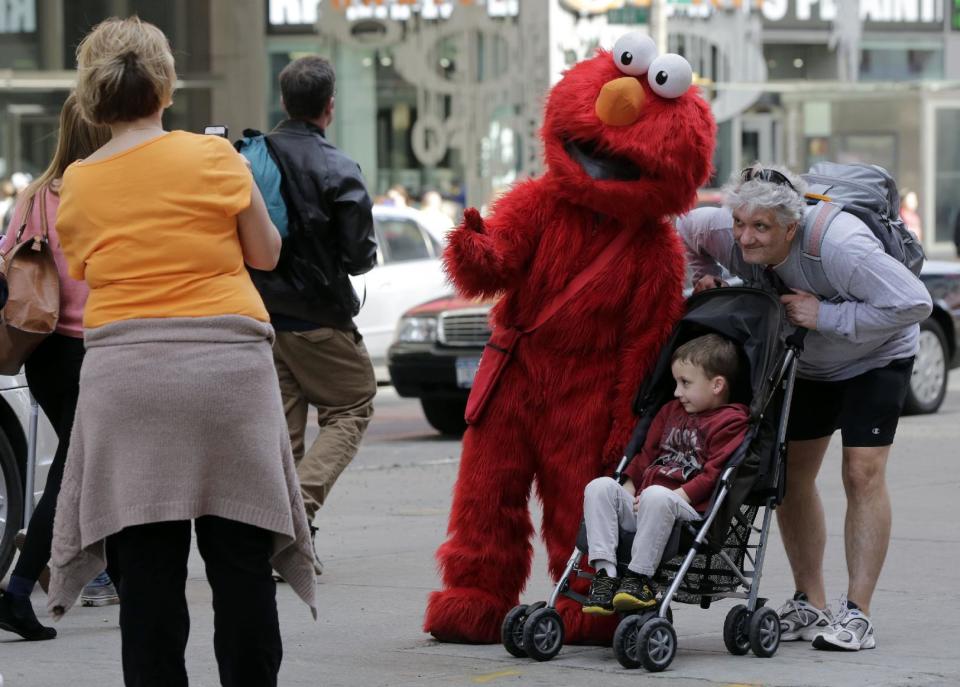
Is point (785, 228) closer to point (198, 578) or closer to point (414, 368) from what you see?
point (198, 578)

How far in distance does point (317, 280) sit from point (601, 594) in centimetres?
232

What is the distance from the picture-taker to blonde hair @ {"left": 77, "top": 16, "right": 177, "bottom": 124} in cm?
434

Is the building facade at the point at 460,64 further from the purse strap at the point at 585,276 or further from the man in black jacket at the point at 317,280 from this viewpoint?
the purse strap at the point at 585,276

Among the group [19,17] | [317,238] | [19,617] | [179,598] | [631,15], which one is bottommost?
[19,617]

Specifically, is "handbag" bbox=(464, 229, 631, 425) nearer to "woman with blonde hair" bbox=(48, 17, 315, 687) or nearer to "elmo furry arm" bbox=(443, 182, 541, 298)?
"elmo furry arm" bbox=(443, 182, 541, 298)

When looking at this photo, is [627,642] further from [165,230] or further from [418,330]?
[418,330]

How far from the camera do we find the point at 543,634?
5672mm

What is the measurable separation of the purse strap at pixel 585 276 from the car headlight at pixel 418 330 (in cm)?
718

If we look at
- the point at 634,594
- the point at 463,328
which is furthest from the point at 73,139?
the point at 463,328

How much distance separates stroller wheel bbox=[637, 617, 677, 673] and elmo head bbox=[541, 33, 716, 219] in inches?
52.6

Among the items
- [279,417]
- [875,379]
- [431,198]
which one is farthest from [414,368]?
[431,198]

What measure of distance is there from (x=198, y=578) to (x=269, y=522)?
334cm

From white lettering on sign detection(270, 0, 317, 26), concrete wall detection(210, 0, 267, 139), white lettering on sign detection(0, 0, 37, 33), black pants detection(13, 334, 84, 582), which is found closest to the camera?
black pants detection(13, 334, 84, 582)

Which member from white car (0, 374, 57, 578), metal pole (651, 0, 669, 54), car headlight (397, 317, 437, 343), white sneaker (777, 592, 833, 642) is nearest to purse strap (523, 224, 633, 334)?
white sneaker (777, 592, 833, 642)
